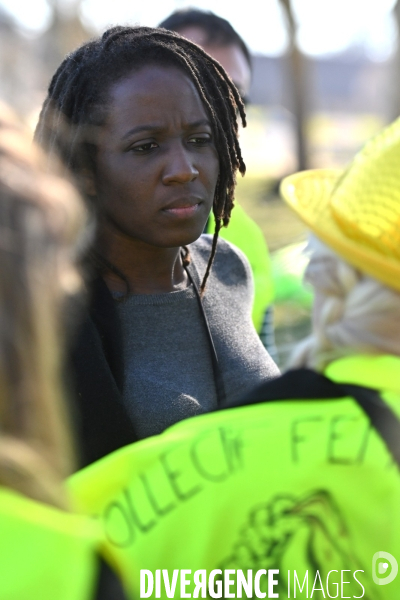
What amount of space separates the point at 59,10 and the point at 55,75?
16455mm

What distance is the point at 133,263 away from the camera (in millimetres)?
1910

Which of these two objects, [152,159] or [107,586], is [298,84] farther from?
[107,586]

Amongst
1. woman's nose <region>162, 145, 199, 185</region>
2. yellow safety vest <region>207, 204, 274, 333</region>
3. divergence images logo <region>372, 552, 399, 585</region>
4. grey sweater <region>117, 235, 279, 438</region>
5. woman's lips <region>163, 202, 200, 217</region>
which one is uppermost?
woman's nose <region>162, 145, 199, 185</region>

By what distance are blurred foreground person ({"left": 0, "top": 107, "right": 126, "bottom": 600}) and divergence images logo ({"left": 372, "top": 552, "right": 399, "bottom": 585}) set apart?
1.27 ft

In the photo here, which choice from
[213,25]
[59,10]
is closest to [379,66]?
[59,10]

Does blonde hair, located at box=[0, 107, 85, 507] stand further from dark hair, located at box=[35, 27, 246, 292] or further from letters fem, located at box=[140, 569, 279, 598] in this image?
dark hair, located at box=[35, 27, 246, 292]

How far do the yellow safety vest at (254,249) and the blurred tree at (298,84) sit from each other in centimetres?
1044

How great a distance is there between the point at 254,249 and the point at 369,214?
1866 mm

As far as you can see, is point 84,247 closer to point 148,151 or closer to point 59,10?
point 148,151

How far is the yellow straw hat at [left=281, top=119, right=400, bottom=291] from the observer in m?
1.18

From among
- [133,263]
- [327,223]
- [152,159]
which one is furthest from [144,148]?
[327,223]

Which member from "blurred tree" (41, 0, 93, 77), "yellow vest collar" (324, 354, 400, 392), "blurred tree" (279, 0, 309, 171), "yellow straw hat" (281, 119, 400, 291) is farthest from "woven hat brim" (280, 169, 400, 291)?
"blurred tree" (41, 0, 93, 77)

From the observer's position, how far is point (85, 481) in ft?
3.85

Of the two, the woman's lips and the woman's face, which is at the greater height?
the woman's face
